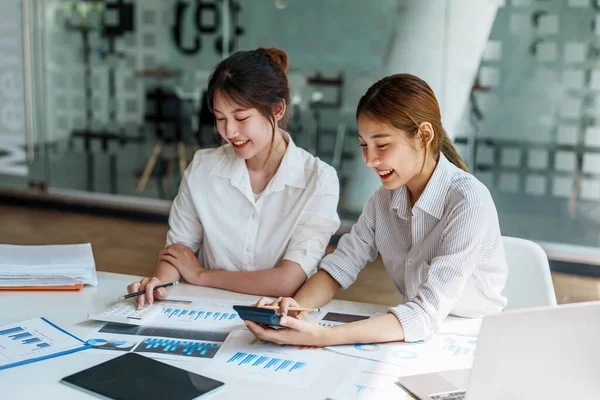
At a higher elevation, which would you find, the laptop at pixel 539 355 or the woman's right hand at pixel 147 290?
the laptop at pixel 539 355

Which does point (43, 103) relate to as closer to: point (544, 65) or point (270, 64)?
point (544, 65)

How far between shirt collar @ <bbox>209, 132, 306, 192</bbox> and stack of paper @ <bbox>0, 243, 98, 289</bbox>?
18.8 inches

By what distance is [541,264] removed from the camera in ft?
6.06

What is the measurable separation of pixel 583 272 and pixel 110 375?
4.03m

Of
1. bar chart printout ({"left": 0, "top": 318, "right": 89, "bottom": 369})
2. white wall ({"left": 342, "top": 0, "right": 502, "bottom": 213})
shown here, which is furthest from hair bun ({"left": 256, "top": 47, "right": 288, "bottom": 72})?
white wall ({"left": 342, "top": 0, "right": 502, "bottom": 213})

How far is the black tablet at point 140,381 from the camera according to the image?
121 centimetres

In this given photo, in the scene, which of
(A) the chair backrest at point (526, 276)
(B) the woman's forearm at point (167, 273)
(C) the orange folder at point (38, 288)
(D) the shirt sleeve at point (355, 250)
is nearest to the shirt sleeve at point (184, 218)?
(B) the woman's forearm at point (167, 273)

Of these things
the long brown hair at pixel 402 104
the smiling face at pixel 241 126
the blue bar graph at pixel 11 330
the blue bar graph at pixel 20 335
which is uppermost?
the long brown hair at pixel 402 104

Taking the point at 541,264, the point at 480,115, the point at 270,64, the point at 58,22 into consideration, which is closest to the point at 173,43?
the point at 58,22

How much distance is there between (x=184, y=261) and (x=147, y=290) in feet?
0.94

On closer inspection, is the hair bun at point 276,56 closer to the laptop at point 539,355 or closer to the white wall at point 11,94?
the laptop at point 539,355

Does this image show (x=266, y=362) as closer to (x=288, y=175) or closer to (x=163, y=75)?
(x=288, y=175)

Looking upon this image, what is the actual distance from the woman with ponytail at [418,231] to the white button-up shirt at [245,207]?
0.97 feet

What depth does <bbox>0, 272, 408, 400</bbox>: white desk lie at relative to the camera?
124cm
